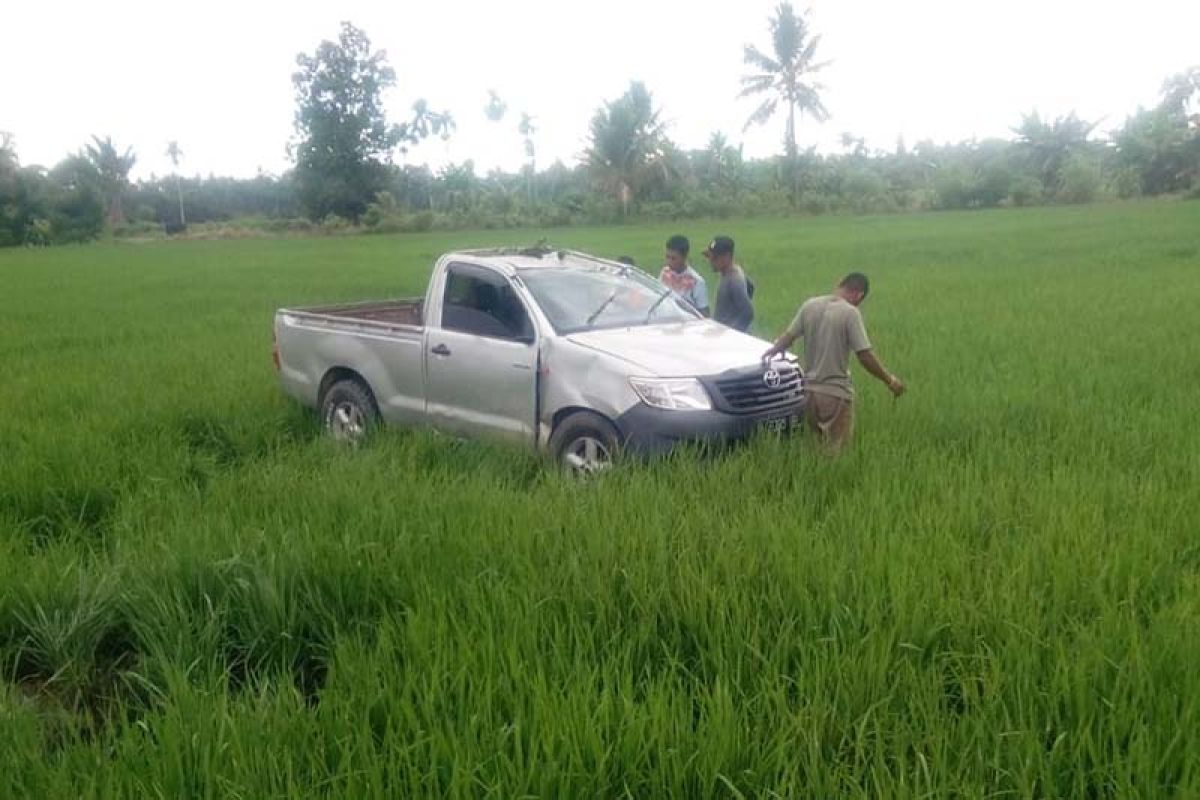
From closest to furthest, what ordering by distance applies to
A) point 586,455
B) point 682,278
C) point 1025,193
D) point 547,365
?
point 586,455 < point 547,365 < point 682,278 < point 1025,193

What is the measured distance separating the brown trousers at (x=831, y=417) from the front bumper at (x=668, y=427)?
67 centimetres

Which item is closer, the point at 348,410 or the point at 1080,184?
the point at 348,410

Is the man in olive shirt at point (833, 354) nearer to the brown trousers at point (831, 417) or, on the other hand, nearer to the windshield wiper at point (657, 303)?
the brown trousers at point (831, 417)

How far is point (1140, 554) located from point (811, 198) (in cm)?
5318

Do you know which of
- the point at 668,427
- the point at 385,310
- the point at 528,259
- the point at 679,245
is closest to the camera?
the point at 668,427

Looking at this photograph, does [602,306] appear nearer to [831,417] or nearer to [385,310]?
[831,417]

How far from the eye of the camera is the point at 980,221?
38.5 metres

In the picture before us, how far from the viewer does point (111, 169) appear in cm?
7881

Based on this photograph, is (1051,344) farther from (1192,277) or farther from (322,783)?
(322,783)

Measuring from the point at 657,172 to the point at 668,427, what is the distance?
5398 cm

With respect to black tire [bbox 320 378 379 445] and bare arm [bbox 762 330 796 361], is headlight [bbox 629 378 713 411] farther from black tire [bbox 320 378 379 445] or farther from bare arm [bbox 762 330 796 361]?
black tire [bbox 320 378 379 445]

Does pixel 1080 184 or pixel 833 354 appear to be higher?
pixel 1080 184

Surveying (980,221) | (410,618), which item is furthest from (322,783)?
(980,221)

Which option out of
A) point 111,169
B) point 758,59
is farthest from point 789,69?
point 111,169
